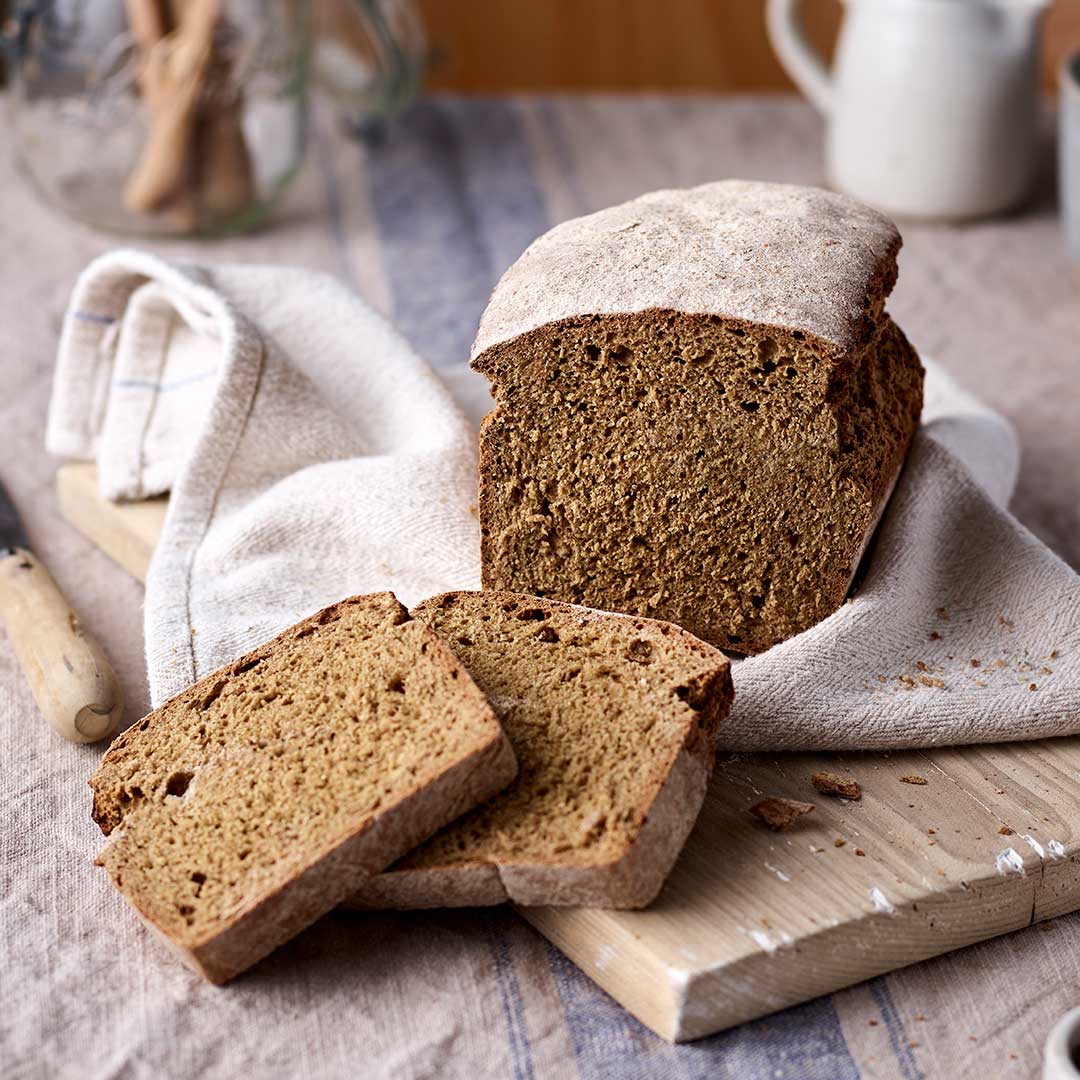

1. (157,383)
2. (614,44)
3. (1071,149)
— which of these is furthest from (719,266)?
(614,44)

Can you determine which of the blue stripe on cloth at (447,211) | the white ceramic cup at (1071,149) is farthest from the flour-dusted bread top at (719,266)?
the white ceramic cup at (1071,149)

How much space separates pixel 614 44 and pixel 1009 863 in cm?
415

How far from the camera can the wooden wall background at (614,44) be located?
18.0 feet

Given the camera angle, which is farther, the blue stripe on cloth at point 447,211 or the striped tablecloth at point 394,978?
the blue stripe on cloth at point 447,211

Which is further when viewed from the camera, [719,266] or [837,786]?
[719,266]

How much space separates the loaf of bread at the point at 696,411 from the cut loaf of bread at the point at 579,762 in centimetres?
21

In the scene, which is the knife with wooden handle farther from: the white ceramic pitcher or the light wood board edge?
the white ceramic pitcher

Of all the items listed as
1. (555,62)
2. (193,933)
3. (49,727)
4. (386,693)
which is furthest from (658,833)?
(555,62)

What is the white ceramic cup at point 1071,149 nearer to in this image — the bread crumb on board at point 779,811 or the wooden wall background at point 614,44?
the wooden wall background at point 614,44

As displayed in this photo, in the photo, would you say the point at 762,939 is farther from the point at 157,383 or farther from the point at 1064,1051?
the point at 157,383

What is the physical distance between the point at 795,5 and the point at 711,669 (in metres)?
2.70

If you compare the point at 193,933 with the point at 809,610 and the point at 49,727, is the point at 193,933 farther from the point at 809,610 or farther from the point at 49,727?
the point at 809,610

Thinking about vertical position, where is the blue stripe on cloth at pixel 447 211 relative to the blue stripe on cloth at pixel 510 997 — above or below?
below

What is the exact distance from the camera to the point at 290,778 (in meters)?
2.06
